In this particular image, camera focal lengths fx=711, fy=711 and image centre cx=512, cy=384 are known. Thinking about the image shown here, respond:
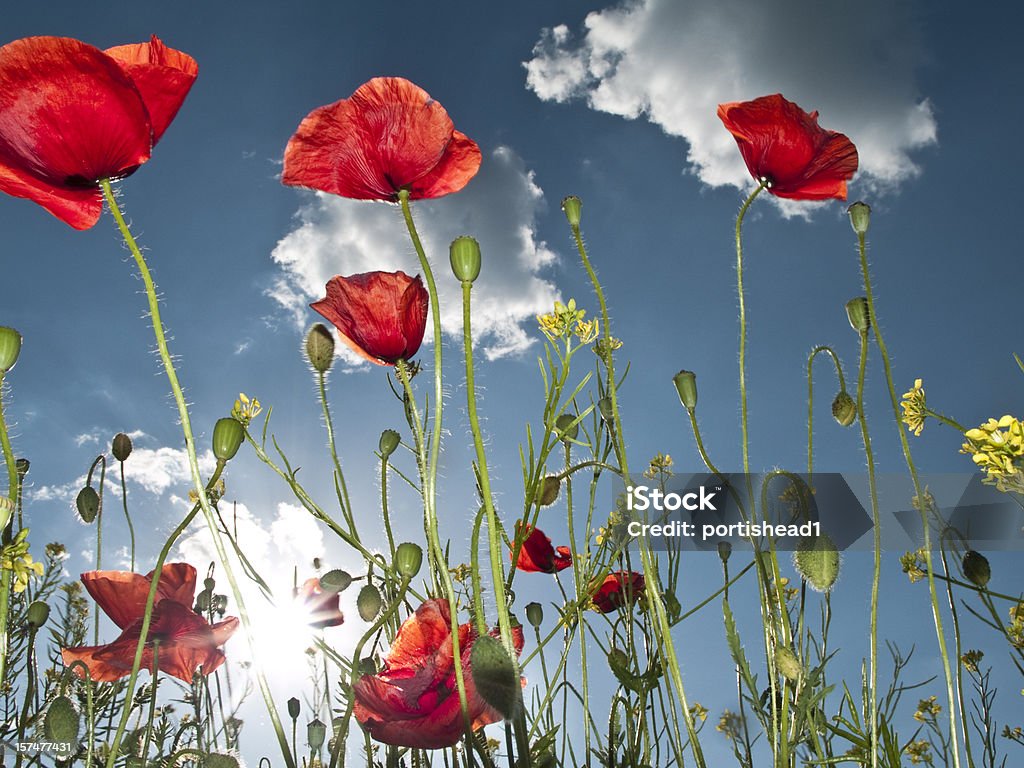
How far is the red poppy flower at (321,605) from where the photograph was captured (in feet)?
4.08

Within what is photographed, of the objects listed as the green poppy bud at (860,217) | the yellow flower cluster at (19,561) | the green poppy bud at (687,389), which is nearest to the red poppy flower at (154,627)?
the yellow flower cluster at (19,561)

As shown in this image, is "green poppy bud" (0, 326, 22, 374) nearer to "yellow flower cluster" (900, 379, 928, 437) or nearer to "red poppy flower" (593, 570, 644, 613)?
"red poppy flower" (593, 570, 644, 613)

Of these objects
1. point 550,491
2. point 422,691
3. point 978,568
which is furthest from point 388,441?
point 978,568

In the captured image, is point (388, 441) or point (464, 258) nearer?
point (464, 258)

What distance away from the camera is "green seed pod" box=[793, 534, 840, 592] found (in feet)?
3.97

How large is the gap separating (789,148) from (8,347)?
4.20ft

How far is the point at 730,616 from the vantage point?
131 cm

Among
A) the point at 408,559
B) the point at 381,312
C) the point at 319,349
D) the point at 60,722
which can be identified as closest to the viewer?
the point at 408,559

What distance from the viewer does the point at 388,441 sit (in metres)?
1.24

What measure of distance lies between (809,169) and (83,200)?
1241 mm

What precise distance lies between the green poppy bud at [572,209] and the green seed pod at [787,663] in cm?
75

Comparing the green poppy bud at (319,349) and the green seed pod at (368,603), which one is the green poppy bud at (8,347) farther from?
the green seed pod at (368,603)

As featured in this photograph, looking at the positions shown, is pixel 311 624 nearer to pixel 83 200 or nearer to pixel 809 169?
pixel 83 200

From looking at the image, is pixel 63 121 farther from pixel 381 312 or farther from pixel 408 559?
pixel 408 559
